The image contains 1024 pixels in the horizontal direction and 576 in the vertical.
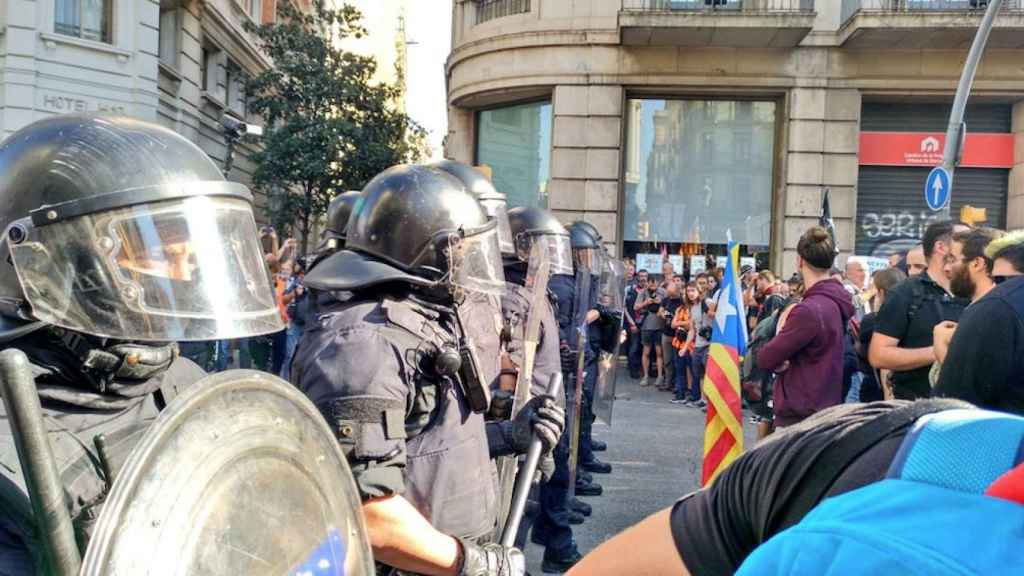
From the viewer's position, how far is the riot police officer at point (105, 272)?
1501mm

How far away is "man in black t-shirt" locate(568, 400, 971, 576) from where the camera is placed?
850 millimetres

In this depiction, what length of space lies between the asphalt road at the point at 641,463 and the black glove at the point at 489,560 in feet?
9.27

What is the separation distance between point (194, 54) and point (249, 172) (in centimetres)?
462

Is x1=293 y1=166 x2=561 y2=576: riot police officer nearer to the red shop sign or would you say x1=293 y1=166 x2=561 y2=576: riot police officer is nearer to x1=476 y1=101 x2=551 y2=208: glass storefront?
x1=476 y1=101 x2=551 y2=208: glass storefront

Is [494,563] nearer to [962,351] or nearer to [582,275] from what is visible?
[962,351]

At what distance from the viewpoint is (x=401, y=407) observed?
6.73ft

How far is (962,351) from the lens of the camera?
2.90 meters

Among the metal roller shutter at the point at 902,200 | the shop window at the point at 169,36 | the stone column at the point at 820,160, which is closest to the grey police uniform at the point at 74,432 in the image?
the stone column at the point at 820,160

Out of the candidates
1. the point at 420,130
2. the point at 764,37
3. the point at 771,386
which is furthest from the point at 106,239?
the point at 420,130

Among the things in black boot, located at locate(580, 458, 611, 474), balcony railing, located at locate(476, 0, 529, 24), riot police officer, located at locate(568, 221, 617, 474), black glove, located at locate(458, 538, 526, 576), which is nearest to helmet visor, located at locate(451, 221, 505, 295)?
black glove, located at locate(458, 538, 526, 576)

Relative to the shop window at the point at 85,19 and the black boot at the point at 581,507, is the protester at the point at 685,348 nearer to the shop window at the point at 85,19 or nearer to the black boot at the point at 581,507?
the black boot at the point at 581,507

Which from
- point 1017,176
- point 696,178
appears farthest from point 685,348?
point 1017,176

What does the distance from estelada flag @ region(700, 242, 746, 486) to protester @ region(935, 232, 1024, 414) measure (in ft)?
9.17

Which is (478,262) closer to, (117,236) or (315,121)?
(117,236)
